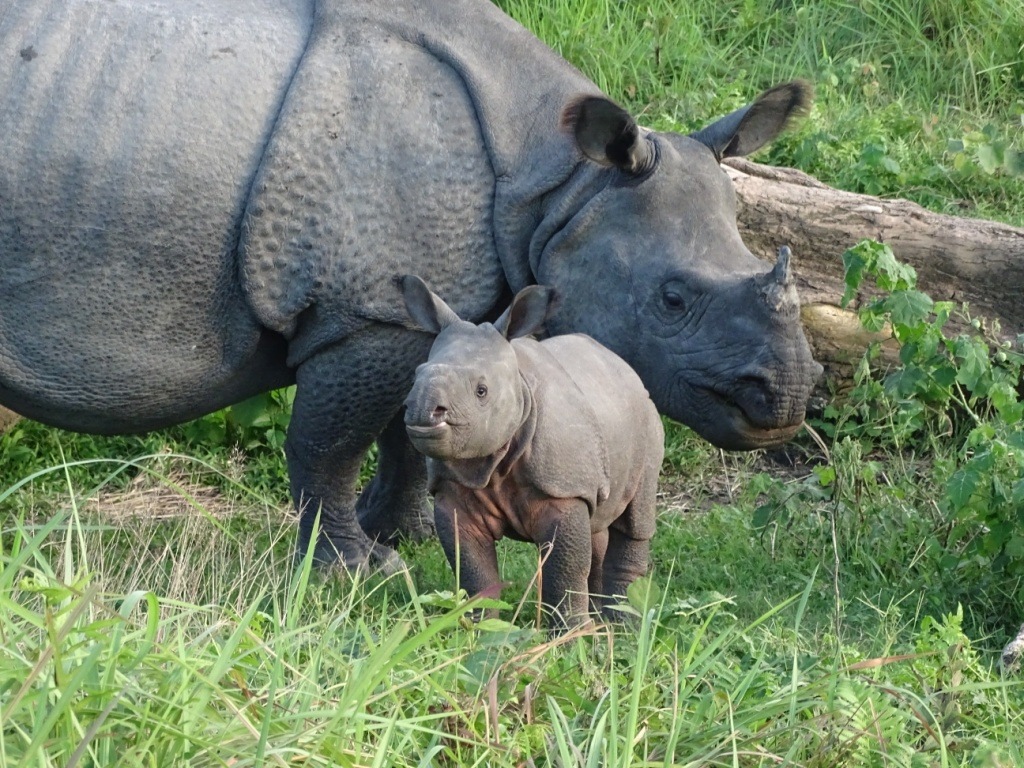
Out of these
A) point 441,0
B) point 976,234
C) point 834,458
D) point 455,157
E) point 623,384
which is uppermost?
point 441,0

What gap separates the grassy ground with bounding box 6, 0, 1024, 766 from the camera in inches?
141

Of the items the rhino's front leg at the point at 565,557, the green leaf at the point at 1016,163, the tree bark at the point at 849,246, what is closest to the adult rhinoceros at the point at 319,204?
the rhino's front leg at the point at 565,557

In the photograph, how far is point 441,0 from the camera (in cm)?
582

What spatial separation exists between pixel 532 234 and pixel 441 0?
909mm

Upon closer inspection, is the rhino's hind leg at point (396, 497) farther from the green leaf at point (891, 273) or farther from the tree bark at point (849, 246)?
the green leaf at point (891, 273)

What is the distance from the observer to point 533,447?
4.70 m

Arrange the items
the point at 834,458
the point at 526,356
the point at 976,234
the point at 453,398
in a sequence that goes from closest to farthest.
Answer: the point at 453,398
the point at 526,356
the point at 834,458
the point at 976,234

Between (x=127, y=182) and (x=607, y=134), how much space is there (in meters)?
1.55

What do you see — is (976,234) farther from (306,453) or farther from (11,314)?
(11,314)

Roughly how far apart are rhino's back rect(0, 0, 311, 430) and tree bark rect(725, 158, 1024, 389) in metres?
2.32

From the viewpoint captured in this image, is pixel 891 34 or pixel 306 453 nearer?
pixel 306 453

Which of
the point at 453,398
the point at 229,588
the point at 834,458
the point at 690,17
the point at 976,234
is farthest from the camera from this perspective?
the point at 690,17

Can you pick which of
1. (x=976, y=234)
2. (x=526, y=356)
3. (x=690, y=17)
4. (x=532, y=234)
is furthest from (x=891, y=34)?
(x=526, y=356)

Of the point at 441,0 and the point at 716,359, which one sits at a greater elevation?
the point at 441,0
